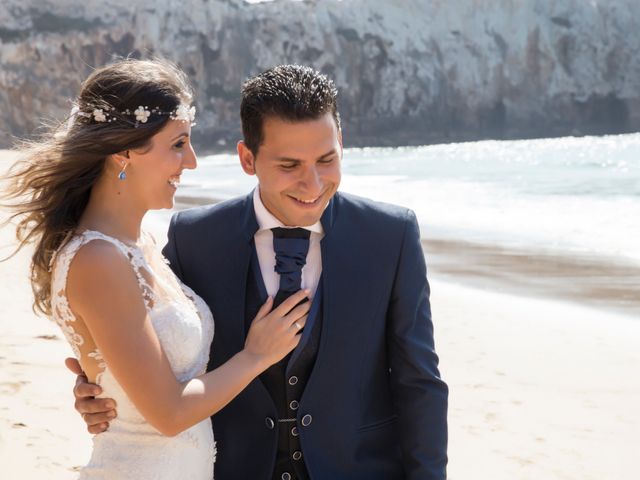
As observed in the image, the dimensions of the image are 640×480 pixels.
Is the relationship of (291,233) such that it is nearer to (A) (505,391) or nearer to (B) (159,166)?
(B) (159,166)

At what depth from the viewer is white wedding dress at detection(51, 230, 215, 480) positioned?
235cm

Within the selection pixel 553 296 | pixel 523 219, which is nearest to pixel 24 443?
pixel 553 296

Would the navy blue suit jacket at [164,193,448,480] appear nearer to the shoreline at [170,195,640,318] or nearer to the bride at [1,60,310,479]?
the bride at [1,60,310,479]

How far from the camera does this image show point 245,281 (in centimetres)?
255

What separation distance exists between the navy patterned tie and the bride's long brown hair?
18.5 inches

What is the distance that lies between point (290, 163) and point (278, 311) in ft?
1.34

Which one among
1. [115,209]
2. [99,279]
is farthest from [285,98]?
[99,279]

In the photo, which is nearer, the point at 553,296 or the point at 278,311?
the point at 278,311

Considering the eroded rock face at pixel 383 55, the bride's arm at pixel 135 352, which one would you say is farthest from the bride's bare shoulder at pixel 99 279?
the eroded rock face at pixel 383 55

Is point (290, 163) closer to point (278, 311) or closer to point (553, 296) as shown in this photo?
point (278, 311)

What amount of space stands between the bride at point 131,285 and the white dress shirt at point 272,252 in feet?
0.45

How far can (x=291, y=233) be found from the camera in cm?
259

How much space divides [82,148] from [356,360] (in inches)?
37.6

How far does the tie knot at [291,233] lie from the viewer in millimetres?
2578
